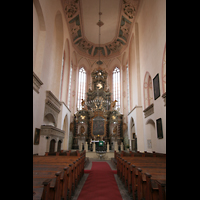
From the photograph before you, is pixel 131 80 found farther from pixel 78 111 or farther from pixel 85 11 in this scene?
pixel 85 11

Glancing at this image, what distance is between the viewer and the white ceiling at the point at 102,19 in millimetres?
13656

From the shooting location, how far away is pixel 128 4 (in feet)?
42.8

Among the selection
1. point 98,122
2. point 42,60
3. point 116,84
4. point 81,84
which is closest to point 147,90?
point 42,60

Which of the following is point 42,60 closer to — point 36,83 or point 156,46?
point 36,83

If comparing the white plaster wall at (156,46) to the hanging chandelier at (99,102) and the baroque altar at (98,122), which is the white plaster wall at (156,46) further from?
the hanging chandelier at (99,102)

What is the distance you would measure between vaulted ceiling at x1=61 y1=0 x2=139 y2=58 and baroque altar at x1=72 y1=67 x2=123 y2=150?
5.41 metres

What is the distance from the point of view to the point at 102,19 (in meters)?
15.3

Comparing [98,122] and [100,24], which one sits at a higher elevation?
[100,24]

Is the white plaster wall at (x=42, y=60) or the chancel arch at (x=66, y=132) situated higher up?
the white plaster wall at (x=42, y=60)

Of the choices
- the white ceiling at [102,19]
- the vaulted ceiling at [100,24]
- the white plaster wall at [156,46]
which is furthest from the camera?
the white ceiling at [102,19]

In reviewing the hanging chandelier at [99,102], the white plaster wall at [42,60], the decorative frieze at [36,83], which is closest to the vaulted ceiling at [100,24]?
the hanging chandelier at [99,102]

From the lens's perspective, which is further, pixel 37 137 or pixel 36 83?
pixel 37 137

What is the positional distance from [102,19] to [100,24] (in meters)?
0.49
